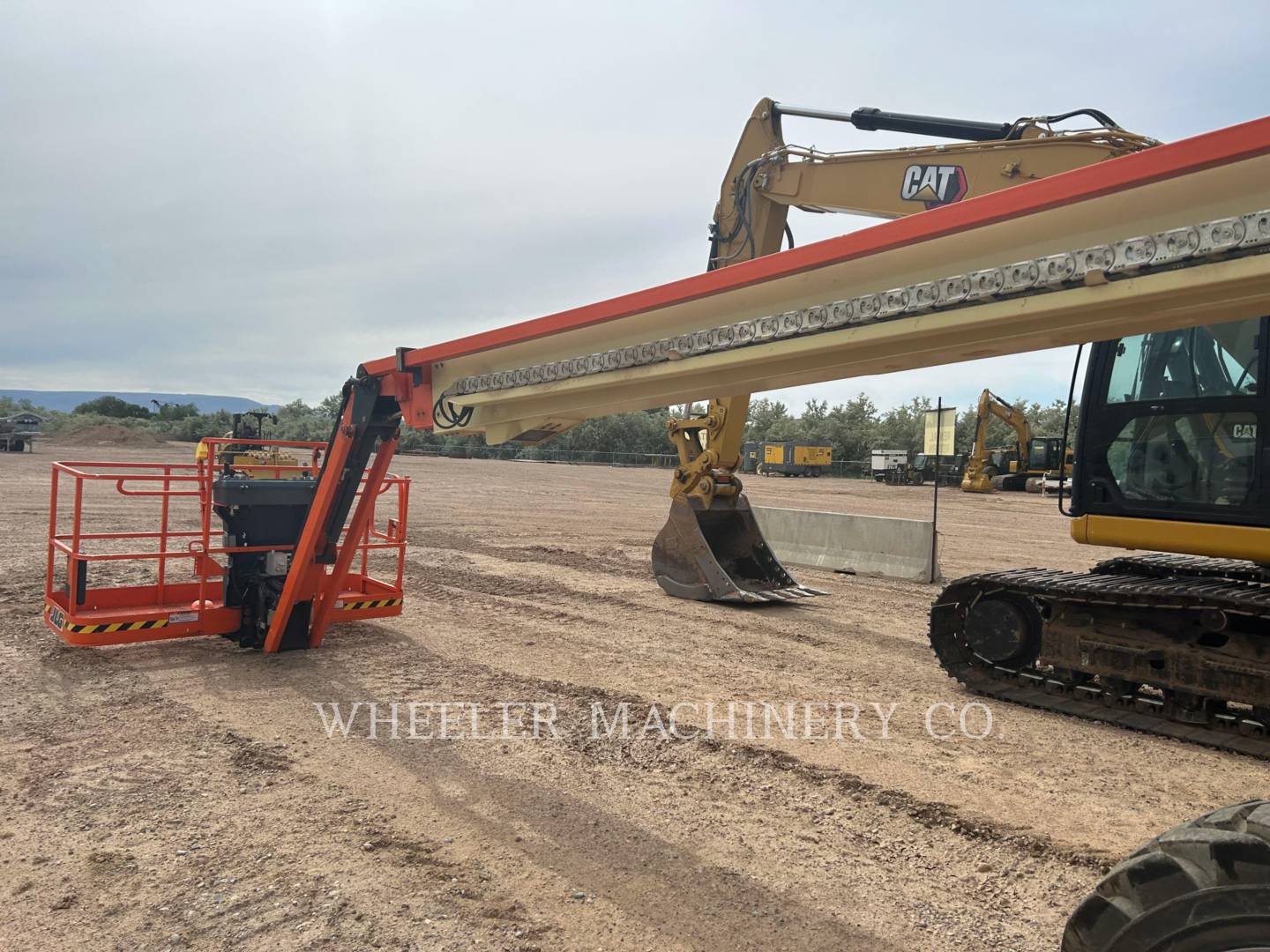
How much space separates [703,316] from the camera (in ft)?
13.1

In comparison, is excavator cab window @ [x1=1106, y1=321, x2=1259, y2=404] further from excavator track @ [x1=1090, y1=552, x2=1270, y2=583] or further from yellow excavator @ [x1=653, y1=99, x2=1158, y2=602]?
yellow excavator @ [x1=653, y1=99, x2=1158, y2=602]

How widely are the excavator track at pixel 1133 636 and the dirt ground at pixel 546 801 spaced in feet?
0.75

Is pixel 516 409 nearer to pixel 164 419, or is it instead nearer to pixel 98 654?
pixel 98 654

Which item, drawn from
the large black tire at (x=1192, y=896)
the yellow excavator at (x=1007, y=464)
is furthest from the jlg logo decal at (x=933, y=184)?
the yellow excavator at (x=1007, y=464)

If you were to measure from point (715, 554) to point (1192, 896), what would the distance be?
800 cm

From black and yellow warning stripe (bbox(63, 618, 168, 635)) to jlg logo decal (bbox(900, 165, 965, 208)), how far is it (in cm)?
749

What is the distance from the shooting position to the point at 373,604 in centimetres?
757

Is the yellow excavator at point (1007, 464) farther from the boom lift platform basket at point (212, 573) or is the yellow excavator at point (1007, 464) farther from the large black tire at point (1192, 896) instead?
the large black tire at point (1192, 896)

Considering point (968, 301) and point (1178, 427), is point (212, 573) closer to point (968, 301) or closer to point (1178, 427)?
point (968, 301)

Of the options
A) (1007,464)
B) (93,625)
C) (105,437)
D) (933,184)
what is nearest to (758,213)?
(933,184)

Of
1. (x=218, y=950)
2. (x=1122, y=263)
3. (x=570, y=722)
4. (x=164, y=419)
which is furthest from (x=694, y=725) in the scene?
(x=164, y=419)

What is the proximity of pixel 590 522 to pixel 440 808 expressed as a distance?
14207 mm

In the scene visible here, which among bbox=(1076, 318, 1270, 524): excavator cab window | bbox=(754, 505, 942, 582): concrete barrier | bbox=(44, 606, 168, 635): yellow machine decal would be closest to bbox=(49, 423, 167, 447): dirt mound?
bbox=(754, 505, 942, 582): concrete barrier

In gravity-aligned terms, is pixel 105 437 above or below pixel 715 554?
above
